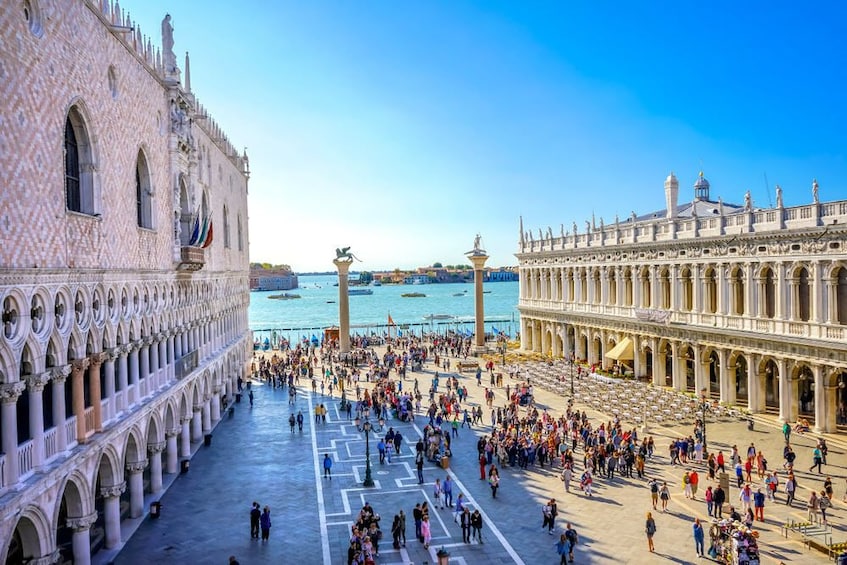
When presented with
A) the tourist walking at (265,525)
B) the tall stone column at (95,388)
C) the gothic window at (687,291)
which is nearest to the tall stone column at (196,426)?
the tourist walking at (265,525)

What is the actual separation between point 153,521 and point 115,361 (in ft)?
16.3

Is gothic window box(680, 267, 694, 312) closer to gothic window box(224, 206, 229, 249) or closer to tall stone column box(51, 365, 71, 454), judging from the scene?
gothic window box(224, 206, 229, 249)

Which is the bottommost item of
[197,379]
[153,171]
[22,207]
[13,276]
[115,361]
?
[197,379]

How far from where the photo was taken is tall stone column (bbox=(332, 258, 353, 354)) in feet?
177

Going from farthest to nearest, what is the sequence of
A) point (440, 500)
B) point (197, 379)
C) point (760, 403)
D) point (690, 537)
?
1. point (760, 403)
2. point (197, 379)
3. point (440, 500)
4. point (690, 537)

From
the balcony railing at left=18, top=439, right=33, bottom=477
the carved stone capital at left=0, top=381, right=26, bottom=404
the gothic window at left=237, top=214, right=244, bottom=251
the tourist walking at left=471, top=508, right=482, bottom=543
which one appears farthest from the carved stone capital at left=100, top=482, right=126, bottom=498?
the gothic window at left=237, top=214, right=244, bottom=251

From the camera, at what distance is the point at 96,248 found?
1639 cm

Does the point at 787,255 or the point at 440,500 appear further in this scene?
the point at 787,255

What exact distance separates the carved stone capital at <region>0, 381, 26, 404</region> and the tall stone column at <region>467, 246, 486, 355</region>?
4201 cm

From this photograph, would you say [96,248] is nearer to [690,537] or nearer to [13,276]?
[13,276]

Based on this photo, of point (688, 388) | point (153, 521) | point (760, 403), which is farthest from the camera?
point (688, 388)

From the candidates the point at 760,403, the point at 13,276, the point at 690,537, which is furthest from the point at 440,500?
the point at 760,403

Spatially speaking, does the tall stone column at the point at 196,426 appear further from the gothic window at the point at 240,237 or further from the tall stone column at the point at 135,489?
the gothic window at the point at 240,237

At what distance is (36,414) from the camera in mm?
13234
